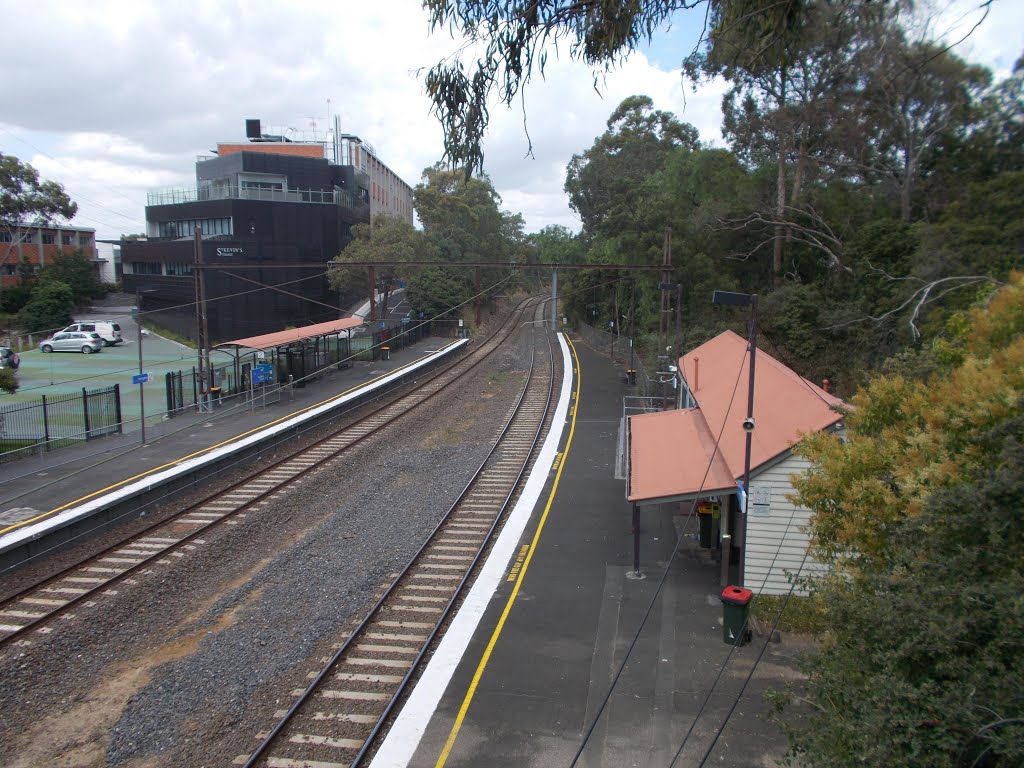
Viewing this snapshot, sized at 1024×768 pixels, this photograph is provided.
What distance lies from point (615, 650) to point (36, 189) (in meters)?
54.5

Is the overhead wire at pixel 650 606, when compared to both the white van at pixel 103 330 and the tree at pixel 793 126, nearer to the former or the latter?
the tree at pixel 793 126

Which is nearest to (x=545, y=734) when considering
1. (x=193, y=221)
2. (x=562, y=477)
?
(x=562, y=477)

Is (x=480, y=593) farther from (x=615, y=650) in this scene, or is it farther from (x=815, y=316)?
(x=815, y=316)

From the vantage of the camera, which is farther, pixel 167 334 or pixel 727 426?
pixel 167 334

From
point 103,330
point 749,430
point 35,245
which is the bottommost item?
point 103,330

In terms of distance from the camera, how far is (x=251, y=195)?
50.1 meters

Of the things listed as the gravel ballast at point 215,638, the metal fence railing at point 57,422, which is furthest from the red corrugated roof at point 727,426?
the metal fence railing at point 57,422

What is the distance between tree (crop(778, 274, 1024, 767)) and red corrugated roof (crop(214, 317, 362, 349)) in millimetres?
22802

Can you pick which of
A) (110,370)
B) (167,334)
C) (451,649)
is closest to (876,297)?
(451,649)

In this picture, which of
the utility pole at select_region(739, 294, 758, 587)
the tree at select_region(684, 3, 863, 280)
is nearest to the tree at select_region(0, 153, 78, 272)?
the tree at select_region(684, 3, 863, 280)

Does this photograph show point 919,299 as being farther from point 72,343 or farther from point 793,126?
point 72,343

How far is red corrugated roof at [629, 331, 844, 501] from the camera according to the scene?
11242 millimetres

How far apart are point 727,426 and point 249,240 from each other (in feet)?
141

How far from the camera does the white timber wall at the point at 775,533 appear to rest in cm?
1072
